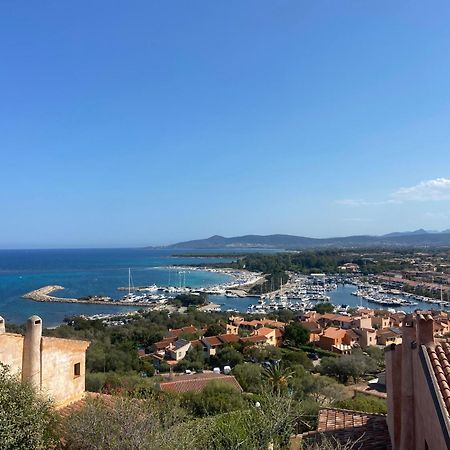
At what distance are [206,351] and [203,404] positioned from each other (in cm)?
2101

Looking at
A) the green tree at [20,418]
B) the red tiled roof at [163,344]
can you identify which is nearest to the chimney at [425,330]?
the green tree at [20,418]

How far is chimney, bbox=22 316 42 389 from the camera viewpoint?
913 cm

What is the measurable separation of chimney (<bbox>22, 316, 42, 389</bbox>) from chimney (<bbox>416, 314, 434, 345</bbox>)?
736 cm

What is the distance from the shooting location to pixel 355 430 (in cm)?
894

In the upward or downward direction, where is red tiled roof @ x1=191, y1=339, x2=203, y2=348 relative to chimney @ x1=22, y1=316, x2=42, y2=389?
downward

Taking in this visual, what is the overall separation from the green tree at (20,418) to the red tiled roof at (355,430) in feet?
15.8

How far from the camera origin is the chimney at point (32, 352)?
913cm

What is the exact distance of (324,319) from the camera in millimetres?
52375

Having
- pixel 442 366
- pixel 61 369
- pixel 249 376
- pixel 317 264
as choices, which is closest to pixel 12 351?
pixel 61 369

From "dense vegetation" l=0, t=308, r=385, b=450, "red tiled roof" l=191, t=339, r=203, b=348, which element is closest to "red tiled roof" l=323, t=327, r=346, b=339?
"dense vegetation" l=0, t=308, r=385, b=450

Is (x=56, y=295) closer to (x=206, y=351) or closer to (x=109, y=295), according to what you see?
(x=109, y=295)

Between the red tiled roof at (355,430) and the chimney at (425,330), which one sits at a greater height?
the chimney at (425,330)

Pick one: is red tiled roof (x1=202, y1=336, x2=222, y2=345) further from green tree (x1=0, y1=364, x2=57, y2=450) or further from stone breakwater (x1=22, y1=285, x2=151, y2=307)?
stone breakwater (x1=22, y1=285, x2=151, y2=307)

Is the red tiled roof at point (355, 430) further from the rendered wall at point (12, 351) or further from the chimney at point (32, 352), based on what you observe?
the rendered wall at point (12, 351)
